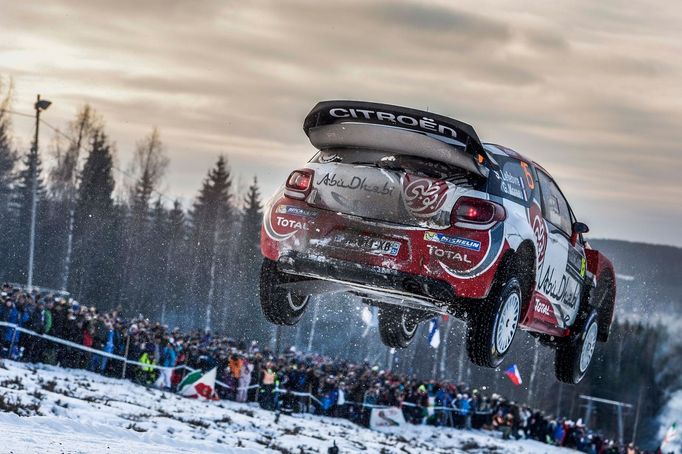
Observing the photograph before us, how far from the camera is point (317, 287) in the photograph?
28.7 feet

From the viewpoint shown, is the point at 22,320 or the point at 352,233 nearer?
the point at 352,233

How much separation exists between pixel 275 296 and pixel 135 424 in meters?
9.14

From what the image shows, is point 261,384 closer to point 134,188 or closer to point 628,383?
point 134,188

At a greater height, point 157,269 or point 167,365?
point 157,269

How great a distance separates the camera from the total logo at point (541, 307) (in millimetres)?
8909

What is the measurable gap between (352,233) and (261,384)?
664 inches

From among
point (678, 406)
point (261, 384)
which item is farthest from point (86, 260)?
point (678, 406)

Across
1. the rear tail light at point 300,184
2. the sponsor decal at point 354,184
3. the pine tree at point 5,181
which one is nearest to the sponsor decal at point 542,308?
the sponsor decal at point 354,184

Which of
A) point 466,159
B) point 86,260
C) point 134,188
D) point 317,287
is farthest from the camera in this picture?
point 134,188

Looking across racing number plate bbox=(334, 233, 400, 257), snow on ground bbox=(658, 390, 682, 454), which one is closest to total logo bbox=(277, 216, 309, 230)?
racing number plate bbox=(334, 233, 400, 257)

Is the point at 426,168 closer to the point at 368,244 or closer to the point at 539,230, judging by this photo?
the point at 368,244

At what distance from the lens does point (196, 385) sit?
23141 millimetres

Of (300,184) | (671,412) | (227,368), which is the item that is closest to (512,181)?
(300,184)

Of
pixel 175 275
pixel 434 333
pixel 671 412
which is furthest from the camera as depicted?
pixel 671 412
